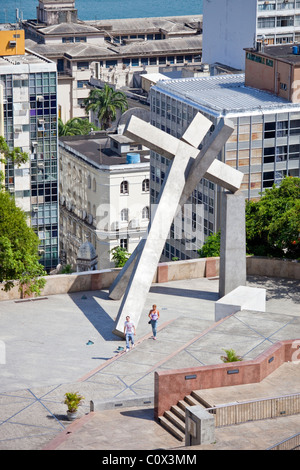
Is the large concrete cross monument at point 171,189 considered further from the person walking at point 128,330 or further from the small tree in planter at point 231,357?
the small tree in planter at point 231,357

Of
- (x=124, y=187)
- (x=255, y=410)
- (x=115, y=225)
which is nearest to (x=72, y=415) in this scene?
(x=255, y=410)

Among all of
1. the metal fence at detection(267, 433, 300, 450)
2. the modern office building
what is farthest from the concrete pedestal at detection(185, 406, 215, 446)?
the modern office building

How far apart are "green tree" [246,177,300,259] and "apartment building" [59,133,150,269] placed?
59.5 m

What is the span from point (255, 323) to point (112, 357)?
6690 mm

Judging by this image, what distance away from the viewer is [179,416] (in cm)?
3919

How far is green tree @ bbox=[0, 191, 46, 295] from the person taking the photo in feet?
→ 181

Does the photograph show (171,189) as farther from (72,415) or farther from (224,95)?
A: (224,95)

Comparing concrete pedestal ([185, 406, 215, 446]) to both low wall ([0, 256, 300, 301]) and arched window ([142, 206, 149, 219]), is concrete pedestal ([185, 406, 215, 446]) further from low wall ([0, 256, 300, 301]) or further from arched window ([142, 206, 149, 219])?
arched window ([142, 206, 149, 219])

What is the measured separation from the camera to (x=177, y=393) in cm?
4006

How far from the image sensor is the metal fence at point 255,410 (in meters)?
38.0

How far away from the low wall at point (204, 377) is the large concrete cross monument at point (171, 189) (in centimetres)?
1062
